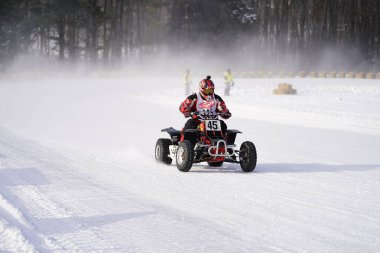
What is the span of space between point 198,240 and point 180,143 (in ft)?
16.1

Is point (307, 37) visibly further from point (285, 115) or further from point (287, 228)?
point (287, 228)

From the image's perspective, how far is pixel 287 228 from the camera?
6719 mm

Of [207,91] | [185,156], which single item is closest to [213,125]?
[207,91]

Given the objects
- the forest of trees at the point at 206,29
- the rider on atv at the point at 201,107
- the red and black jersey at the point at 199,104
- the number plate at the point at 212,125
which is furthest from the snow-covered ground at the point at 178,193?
the forest of trees at the point at 206,29

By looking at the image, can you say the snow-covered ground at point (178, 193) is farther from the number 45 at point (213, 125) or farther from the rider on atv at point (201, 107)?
the rider on atv at point (201, 107)

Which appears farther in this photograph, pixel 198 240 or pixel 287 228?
pixel 287 228

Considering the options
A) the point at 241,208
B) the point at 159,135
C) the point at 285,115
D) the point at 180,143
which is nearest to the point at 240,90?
the point at 285,115

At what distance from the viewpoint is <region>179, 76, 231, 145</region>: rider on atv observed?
1145 cm

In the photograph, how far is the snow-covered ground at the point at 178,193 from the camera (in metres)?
6.18

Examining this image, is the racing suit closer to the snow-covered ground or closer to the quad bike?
the quad bike

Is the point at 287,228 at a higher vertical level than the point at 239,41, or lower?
lower

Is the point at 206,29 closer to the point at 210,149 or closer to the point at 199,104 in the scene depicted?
the point at 199,104

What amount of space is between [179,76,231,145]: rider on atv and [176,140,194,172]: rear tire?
48 cm

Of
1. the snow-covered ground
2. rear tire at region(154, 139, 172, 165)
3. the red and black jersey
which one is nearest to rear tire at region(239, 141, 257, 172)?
the snow-covered ground
